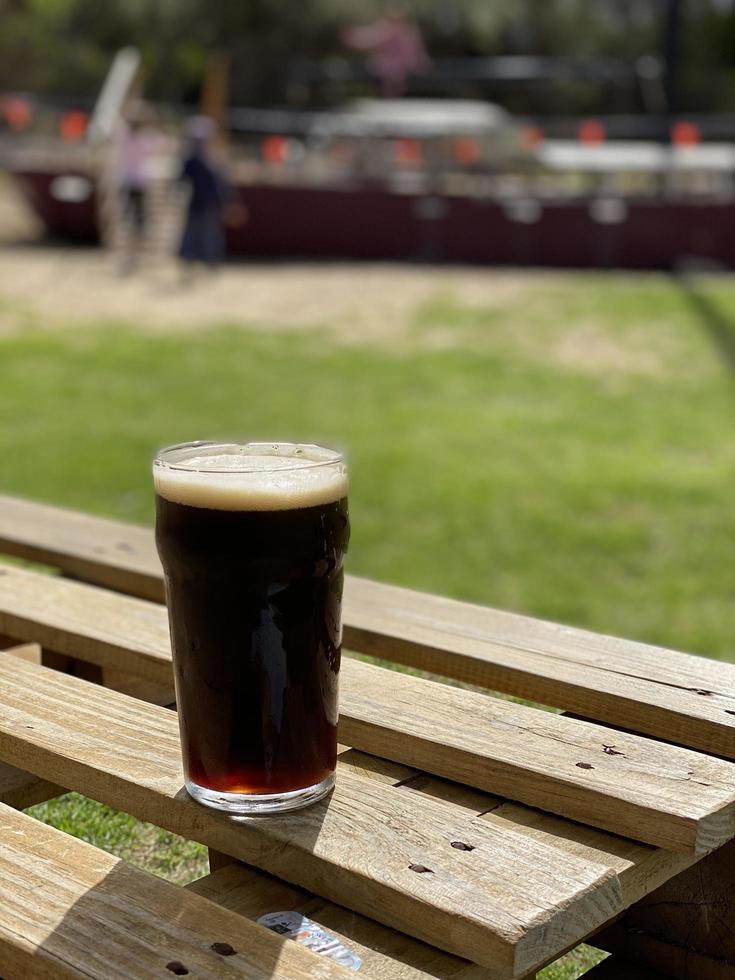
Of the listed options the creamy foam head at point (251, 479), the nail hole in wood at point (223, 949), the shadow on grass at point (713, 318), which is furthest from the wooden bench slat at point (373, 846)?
the shadow on grass at point (713, 318)

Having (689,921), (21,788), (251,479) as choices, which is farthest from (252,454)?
(689,921)

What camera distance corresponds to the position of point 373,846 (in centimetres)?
136

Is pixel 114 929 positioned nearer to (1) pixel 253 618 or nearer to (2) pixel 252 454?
(1) pixel 253 618

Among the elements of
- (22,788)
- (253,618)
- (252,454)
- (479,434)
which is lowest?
(479,434)

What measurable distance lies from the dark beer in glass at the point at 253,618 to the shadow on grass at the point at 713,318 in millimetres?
10618

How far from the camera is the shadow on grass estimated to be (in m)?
12.3

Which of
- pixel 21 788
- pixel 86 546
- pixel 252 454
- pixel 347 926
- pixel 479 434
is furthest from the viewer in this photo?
pixel 479 434

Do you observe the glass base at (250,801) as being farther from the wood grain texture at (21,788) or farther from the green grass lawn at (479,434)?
the green grass lawn at (479,434)

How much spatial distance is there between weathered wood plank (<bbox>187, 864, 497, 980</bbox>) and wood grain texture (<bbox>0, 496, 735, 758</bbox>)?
508 millimetres

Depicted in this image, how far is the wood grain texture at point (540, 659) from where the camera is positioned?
5.56 feet

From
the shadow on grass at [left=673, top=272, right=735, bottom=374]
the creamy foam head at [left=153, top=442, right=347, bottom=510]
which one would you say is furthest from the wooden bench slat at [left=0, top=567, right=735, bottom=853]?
the shadow on grass at [left=673, top=272, right=735, bottom=374]

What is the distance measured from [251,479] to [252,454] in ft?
0.54

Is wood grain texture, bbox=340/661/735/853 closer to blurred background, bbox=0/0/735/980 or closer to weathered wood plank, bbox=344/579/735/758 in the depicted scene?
weathered wood plank, bbox=344/579/735/758

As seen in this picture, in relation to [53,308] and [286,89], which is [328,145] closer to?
[53,308]
